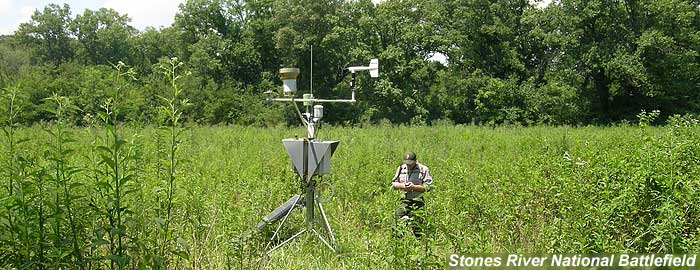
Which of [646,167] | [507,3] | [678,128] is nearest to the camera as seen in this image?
[646,167]

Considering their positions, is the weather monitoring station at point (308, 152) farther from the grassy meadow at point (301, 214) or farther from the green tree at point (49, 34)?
the green tree at point (49, 34)

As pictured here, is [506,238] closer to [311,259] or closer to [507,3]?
[311,259]

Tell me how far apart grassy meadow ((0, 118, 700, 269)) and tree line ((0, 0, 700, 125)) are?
62.8 ft

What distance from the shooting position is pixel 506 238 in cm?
499

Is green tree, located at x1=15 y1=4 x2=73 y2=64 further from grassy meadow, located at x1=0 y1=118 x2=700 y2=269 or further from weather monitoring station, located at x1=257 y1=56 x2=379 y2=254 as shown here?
weather monitoring station, located at x1=257 y1=56 x2=379 y2=254

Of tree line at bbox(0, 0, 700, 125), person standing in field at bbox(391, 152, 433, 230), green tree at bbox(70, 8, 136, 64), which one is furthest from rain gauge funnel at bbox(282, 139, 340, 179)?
green tree at bbox(70, 8, 136, 64)

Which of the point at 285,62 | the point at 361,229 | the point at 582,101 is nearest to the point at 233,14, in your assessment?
the point at 285,62

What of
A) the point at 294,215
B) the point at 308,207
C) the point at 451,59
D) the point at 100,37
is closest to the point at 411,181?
the point at 308,207

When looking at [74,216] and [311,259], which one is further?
[311,259]

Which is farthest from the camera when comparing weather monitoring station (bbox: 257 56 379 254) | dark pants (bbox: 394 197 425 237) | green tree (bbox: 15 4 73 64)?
green tree (bbox: 15 4 73 64)

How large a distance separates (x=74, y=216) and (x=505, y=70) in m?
29.2

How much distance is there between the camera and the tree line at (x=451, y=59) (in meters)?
26.5

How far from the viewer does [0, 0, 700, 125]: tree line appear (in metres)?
26.5

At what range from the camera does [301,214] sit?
20.4 ft
